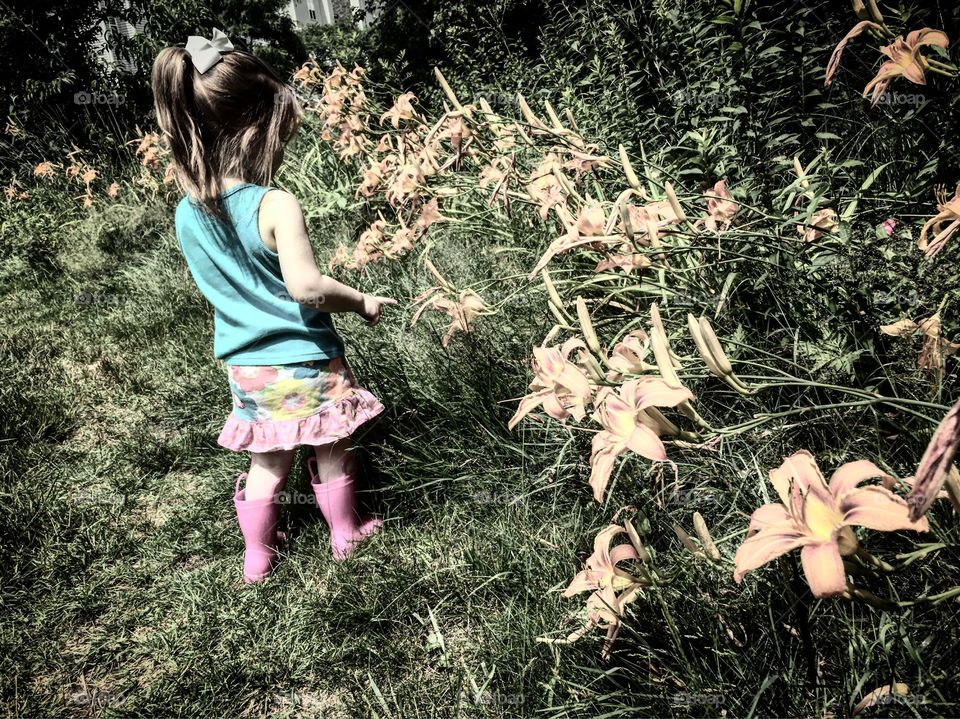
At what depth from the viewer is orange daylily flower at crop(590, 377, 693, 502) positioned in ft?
3.34

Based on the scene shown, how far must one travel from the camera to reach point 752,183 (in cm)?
227

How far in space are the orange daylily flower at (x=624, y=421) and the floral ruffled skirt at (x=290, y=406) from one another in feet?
4.03

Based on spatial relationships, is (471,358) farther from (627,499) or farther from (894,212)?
(894,212)

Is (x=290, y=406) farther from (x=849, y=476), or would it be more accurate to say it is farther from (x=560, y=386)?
(x=849, y=476)

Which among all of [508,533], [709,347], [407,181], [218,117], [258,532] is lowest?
[508,533]

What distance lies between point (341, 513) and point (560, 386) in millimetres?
1250

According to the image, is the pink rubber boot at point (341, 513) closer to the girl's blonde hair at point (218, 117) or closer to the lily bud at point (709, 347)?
the girl's blonde hair at point (218, 117)

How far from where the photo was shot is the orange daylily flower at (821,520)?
2.65 ft

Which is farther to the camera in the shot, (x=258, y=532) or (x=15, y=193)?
(x=15, y=193)

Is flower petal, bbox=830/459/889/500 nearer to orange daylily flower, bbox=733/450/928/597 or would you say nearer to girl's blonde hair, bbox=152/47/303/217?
orange daylily flower, bbox=733/450/928/597

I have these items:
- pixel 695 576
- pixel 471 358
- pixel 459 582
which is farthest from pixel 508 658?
pixel 471 358

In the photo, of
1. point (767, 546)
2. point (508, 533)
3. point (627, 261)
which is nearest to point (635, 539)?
point (767, 546)

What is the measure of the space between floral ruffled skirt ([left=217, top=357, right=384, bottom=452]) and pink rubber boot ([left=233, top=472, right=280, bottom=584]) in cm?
18

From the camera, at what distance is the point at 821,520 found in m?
0.89
